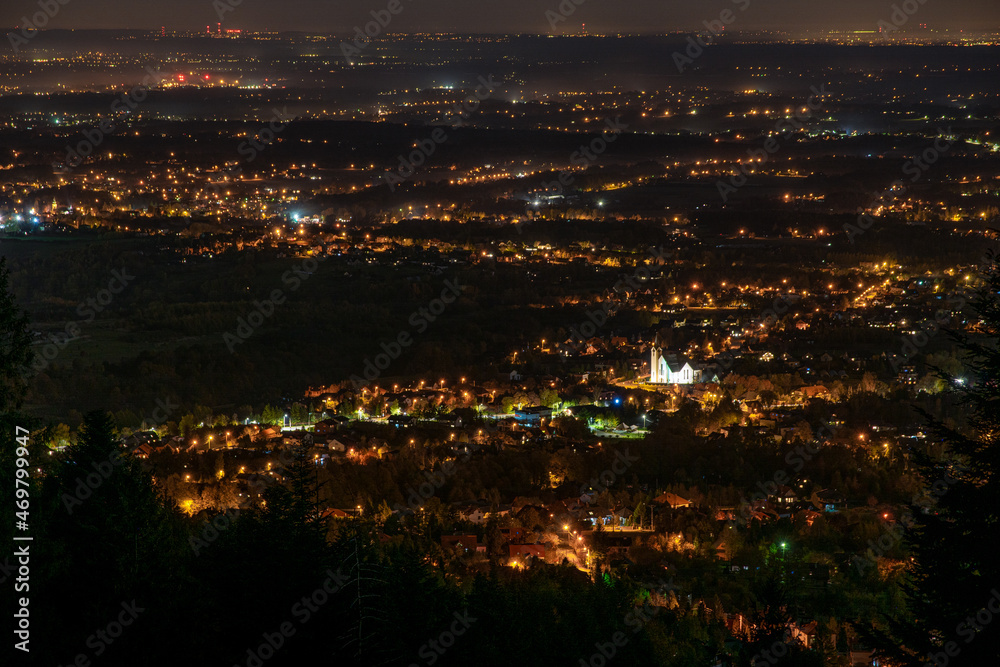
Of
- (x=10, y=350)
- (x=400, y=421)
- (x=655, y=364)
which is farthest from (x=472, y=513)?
(x=655, y=364)

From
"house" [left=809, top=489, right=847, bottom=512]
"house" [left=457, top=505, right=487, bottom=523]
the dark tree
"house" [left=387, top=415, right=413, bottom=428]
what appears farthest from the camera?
"house" [left=387, top=415, right=413, bottom=428]

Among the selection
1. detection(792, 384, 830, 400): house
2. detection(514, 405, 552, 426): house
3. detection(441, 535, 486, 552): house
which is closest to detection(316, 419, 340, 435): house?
detection(514, 405, 552, 426): house

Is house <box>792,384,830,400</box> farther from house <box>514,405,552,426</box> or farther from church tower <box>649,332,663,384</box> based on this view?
house <box>514,405,552,426</box>

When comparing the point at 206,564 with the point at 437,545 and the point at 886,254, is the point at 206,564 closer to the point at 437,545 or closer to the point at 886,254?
the point at 437,545

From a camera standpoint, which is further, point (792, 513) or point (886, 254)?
point (886, 254)

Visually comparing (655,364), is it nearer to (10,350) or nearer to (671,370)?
(671,370)

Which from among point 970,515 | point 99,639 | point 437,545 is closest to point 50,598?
point 99,639
